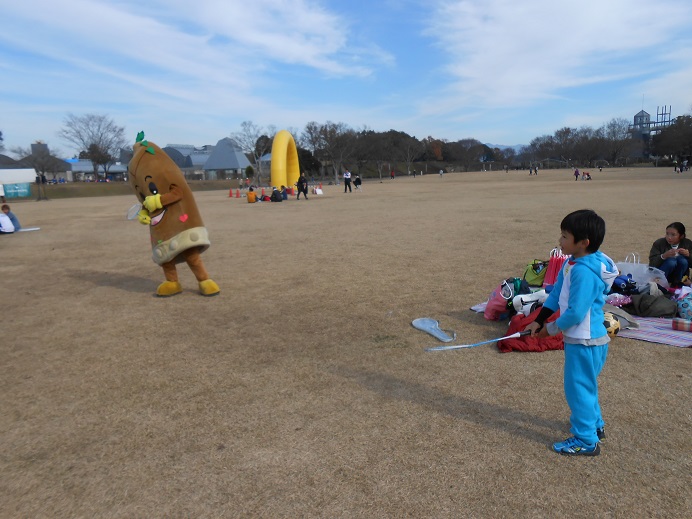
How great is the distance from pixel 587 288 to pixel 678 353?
7.82 feet

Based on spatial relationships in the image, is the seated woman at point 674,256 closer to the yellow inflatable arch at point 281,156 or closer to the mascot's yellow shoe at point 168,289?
the mascot's yellow shoe at point 168,289

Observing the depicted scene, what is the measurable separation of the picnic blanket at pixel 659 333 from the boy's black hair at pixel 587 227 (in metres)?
2.51

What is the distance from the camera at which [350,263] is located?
859cm

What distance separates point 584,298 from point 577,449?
978 mm

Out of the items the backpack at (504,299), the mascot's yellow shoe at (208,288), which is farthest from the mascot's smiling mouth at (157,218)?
the backpack at (504,299)

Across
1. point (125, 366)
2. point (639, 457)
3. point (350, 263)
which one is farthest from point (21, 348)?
point (639, 457)

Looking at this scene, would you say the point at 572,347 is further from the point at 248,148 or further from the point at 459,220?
the point at 248,148

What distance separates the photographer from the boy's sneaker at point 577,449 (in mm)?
2809

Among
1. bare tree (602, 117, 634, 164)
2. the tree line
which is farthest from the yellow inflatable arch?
bare tree (602, 117, 634, 164)

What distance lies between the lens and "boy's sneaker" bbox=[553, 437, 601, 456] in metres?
2.81

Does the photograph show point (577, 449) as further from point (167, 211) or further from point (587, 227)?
point (167, 211)

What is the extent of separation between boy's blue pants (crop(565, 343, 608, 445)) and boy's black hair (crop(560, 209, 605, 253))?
0.64 meters

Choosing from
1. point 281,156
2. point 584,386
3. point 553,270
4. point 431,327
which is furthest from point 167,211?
point 281,156

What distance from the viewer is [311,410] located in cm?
350
